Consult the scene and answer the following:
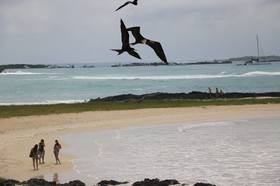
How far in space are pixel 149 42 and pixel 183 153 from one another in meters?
19.0

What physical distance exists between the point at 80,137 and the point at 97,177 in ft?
31.5

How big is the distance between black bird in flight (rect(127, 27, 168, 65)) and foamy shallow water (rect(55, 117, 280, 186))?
1393cm

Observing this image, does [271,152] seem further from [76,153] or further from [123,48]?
[123,48]

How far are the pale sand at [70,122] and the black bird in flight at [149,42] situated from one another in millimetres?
15661

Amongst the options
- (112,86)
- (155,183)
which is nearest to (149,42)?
(155,183)

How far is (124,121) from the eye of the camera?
30578mm

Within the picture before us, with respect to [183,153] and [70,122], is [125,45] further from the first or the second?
[70,122]

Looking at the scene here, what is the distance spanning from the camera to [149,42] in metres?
1.37

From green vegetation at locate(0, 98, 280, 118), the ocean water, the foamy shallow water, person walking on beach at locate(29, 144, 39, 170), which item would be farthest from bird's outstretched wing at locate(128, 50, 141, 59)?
the ocean water

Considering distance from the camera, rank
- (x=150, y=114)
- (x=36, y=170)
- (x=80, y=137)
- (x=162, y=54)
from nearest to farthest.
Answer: (x=162, y=54) < (x=36, y=170) < (x=80, y=137) < (x=150, y=114)

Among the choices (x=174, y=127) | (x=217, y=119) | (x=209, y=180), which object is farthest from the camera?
(x=217, y=119)

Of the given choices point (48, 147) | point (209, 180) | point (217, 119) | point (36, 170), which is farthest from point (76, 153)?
point (217, 119)

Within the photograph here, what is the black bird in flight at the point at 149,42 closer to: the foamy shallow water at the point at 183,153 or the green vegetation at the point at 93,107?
the foamy shallow water at the point at 183,153

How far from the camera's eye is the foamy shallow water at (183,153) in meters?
16.1
